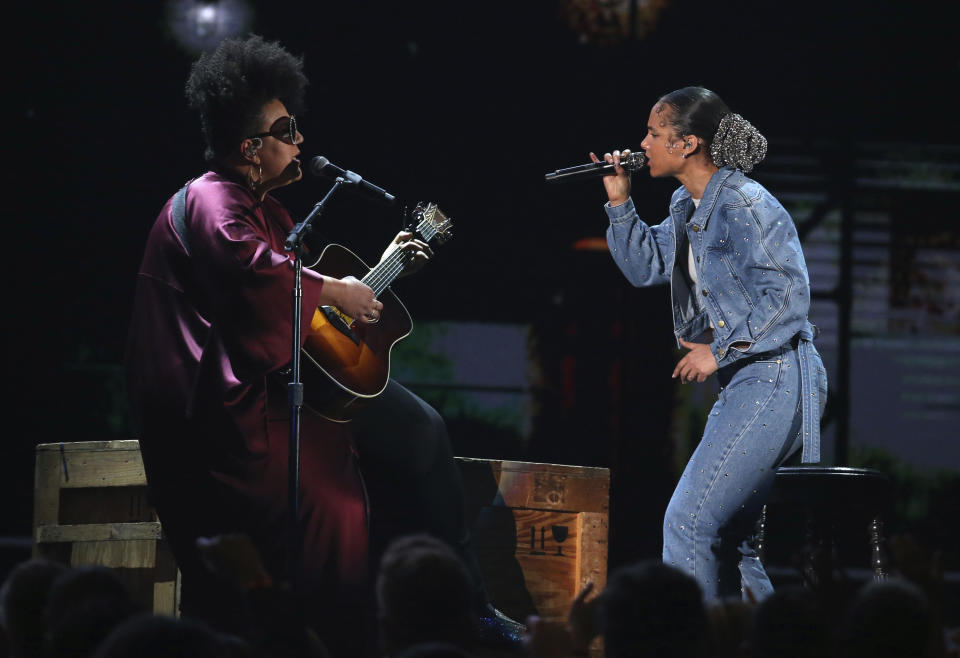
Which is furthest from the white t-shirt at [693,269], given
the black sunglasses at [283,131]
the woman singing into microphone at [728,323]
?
the black sunglasses at [283,131]

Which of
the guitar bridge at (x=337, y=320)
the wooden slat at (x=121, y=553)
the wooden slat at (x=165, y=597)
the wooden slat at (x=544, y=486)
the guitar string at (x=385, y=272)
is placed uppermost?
the guitar string at (x=385, y=272)

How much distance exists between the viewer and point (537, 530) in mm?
4488

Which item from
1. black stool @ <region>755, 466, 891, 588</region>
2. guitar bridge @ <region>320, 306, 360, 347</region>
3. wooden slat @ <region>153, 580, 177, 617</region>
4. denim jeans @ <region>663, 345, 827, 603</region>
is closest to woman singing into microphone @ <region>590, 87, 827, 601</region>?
denim jeans @ <region>663, 345, 827, 603</region>

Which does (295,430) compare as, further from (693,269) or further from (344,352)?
(693,269)

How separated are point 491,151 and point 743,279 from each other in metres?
3.91

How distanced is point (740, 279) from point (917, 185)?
5.04 m

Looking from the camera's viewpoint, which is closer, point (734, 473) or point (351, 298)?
point (734, 473)

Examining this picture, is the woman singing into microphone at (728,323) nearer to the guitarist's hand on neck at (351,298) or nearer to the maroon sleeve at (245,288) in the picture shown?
the guitarist's hand on neck at (351,298)

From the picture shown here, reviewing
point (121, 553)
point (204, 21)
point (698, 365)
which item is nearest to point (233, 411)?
point (121, 553)

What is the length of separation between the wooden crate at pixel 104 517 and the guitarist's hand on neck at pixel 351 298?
1.22m

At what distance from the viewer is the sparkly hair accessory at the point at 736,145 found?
156 inches

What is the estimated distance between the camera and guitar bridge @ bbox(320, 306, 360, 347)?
13.0ft

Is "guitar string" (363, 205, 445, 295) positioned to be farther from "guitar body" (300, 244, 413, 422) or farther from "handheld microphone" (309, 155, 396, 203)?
"handheld microphone" (309, 155, 396, 203)

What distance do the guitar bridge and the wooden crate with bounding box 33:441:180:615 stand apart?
1.09m
